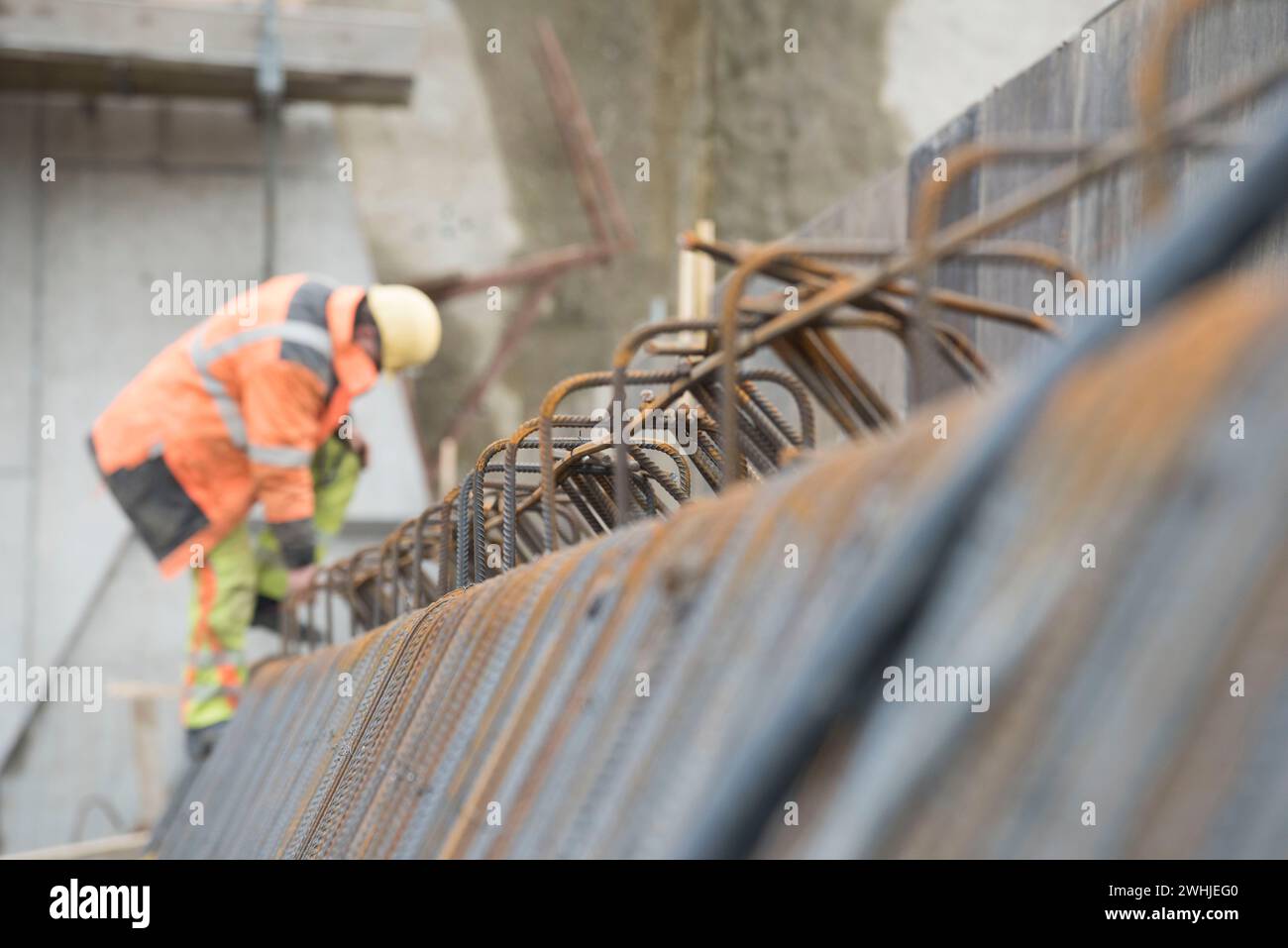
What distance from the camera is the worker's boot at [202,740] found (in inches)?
345

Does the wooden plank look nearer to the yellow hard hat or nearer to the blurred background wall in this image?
the blurred background wall

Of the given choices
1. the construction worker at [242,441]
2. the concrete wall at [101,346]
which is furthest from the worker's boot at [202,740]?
Answer: the concrete wall at [101,346]

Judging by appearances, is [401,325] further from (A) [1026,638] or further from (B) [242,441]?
(A) [1026,638]

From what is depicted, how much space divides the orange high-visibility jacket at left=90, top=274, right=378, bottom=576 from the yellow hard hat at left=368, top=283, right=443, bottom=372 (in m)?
0.12

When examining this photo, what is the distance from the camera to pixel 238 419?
8.71m

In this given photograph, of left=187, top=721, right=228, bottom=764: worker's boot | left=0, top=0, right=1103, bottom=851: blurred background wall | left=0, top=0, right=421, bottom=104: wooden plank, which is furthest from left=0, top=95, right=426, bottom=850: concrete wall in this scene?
left=187, top=721, right=228, bottom=764: worker's boot

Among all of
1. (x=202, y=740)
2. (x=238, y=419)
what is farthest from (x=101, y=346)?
(x=202, y=740)

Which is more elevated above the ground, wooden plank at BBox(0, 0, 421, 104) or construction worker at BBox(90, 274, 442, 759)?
wooden plank at BBox(0, 0, 421, 104)

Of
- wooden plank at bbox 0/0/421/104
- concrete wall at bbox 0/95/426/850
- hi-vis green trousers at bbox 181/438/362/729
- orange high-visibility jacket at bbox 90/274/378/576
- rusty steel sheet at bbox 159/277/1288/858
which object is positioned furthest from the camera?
concrete wall at bbox 0/95/426/850

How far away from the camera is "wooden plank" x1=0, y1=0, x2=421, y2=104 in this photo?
41.1 ft

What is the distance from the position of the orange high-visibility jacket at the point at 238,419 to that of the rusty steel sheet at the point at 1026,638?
6.03 metres
